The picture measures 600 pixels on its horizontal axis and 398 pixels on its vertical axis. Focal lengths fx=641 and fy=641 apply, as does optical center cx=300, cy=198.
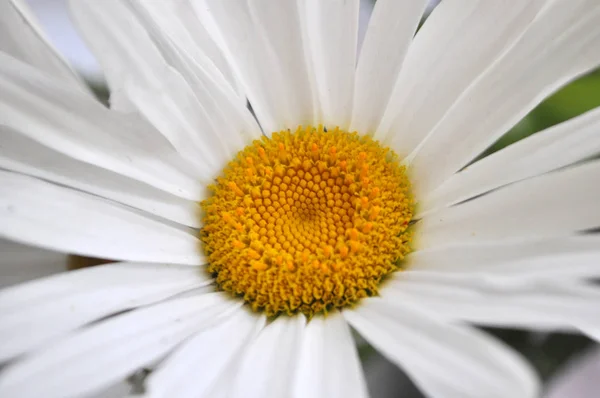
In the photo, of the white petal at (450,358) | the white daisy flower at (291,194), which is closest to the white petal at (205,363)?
the white daisy flower at (291,194)

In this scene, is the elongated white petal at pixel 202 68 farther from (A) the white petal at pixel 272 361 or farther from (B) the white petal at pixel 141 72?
(A) the white petal at pixel 272 361

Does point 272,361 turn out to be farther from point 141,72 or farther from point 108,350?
point 141,72

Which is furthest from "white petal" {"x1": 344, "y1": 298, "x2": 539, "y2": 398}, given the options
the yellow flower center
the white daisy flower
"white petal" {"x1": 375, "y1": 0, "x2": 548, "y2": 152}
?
"white petal" {"x1": 375, "y1": 0, "x2": 548, "y2": 152}

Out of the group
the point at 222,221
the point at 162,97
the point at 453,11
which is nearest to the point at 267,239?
the point at 222,221

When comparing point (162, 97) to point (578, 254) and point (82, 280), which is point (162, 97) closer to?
point (82, 280)

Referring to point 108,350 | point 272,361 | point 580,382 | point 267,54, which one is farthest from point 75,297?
point 580,382

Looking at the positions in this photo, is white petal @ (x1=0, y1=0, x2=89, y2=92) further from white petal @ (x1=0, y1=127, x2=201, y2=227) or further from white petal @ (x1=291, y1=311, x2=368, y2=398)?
white petal @ (x1=291, y1=311, x2=368, y2=398)
